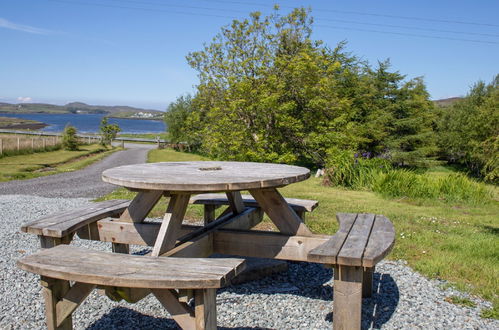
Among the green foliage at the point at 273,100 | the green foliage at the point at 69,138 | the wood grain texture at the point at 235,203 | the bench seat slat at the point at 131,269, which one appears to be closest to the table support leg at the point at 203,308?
the bench seat slat at the point at 131,269

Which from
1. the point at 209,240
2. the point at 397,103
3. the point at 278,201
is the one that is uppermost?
the point at 397,103

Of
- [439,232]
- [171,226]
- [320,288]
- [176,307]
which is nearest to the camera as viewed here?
[176,307]

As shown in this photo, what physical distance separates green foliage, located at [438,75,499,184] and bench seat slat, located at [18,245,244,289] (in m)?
18.6

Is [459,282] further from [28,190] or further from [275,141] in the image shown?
[275,141]

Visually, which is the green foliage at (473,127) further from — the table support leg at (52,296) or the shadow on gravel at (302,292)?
the table support leg at (52,296)

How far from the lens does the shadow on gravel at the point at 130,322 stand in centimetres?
283

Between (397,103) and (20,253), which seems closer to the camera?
(20,253)

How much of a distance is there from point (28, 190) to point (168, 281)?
979cm

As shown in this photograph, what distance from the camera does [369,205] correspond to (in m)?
7.43

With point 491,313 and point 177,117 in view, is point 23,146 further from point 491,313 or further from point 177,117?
point 491,313

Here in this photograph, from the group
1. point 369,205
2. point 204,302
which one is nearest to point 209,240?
point 204,302

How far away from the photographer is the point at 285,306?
3133mm

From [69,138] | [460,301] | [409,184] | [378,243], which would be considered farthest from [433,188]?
[69,138]

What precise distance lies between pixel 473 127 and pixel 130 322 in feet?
75.5
